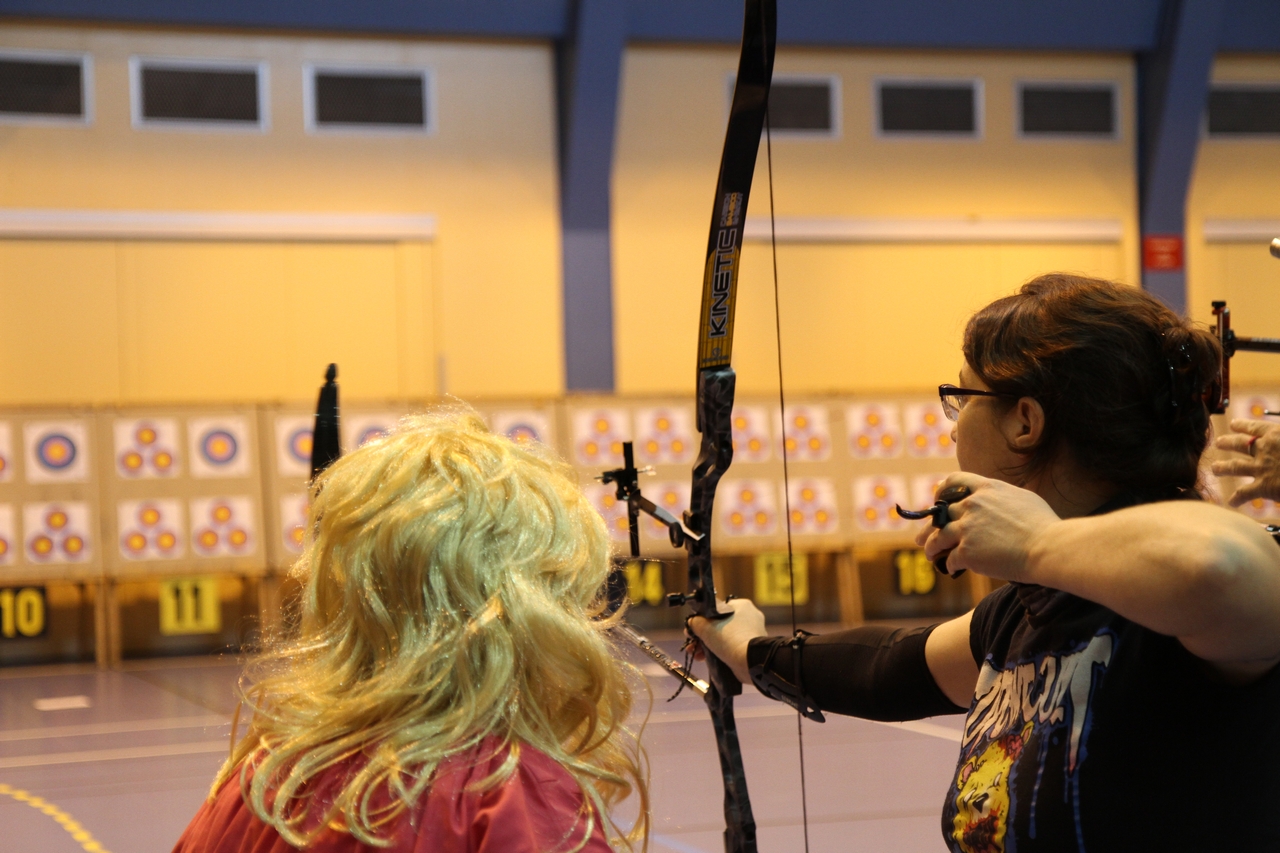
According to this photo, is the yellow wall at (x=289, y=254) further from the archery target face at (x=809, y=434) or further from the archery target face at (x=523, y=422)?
the archery target face at (x=809, y=434)

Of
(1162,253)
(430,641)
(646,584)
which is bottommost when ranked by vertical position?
(646,584)

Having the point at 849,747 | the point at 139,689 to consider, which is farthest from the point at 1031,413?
the point at 139,689

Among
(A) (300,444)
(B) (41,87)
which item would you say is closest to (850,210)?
(A) (300,444)

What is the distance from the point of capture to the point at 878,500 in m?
6.15

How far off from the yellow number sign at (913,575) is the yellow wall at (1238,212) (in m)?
2.10

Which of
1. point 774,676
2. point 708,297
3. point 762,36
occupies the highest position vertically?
point 762,36

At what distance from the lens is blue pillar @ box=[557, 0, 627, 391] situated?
20.1 ft

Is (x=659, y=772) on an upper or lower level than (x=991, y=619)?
lower

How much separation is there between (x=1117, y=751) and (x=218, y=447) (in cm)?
516

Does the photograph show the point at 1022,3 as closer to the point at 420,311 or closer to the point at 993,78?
the point at 993,78

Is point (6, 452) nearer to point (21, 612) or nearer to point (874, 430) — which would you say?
point (21, 612)

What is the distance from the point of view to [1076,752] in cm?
96

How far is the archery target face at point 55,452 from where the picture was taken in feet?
17.8

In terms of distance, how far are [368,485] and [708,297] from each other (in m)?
0.67
